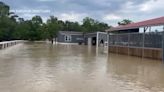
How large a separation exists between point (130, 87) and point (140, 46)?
15.5 metres

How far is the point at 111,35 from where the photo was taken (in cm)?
3212

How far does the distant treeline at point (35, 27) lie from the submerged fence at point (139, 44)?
121 feet

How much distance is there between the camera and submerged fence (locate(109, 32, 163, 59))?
69.2ft

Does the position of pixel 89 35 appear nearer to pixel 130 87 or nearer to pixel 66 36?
pixel 66 36

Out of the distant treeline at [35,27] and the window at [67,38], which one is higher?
the distant treeline at [35,27]

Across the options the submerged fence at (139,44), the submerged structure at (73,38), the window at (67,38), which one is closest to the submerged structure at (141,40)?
the submerged fence at (139,44)

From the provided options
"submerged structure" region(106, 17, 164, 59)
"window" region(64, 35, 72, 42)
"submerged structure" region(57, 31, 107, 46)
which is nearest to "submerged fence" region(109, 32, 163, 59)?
"submerged structure" region(106, 17, 164, 59)

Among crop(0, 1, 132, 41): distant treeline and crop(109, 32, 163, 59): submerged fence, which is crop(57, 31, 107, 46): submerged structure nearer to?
crop(0, 1, 132, 41): distant treeline

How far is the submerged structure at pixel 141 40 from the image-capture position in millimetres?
20969

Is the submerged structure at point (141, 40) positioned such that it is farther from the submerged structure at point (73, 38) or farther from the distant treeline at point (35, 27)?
the distant treeline at point (35, 27)

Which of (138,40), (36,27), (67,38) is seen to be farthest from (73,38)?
(138,40)

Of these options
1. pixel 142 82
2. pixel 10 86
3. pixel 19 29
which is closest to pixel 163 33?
pixel 142 82

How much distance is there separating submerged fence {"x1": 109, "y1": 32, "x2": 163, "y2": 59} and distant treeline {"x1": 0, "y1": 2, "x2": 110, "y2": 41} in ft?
121

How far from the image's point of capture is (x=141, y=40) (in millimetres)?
24031
